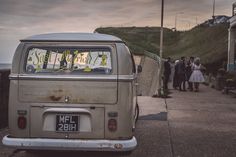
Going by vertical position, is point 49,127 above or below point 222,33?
below

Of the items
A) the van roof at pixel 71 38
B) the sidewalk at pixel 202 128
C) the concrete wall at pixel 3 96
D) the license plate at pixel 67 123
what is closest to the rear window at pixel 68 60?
the van roof at pixel 71 38

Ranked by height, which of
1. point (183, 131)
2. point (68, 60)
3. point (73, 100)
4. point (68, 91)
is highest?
point (68, 60)

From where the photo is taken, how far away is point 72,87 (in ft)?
20.5

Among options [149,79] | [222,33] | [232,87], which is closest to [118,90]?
[232,87]

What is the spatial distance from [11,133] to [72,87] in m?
1.14

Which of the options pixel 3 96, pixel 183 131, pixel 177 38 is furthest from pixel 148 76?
pixel 177 38

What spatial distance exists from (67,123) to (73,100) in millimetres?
343

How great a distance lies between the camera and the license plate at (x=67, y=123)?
6.22m

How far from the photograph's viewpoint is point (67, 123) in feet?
20.5

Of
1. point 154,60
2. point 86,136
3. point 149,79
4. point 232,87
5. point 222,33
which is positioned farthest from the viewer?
point 222,33

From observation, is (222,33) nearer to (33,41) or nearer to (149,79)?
(149,79)

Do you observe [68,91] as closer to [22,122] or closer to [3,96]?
[22,122]

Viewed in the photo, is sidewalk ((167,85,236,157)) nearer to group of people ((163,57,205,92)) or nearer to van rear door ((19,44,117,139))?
van rear door ((19,44,117,139))

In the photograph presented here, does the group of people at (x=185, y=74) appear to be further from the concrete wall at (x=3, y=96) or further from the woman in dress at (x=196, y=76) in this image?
the concrete wall at (x=3, y=96)
